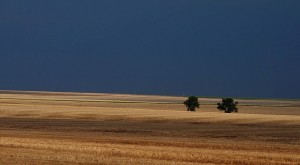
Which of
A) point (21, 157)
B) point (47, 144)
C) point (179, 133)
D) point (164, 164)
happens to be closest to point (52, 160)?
point (21, 157)

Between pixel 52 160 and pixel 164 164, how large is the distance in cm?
397

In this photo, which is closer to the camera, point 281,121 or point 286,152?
point 286,152

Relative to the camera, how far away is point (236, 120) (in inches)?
2532

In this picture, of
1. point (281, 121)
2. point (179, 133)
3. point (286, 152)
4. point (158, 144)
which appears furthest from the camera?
point (281, 121)

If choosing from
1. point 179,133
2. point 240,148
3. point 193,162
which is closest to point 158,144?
point 240,148

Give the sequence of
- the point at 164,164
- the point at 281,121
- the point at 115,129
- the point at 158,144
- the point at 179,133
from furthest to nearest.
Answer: the point at 281,121 < the point at 115,129 < the point at 179,133 < the point at 158,144 < the point at 164,164

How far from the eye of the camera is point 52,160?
25.0 meters

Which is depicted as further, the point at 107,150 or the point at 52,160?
the point at 107,150

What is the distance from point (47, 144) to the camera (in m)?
32.3

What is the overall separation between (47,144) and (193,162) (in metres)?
9.20

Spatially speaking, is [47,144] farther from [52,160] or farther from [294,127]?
[294,127]

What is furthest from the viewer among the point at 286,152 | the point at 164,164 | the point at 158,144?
the point at 158,144

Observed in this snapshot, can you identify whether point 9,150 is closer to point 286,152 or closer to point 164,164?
point 164,164

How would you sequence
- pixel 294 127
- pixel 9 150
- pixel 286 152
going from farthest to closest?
pixel 294 127, pixel 286 152, pixel 9 150
